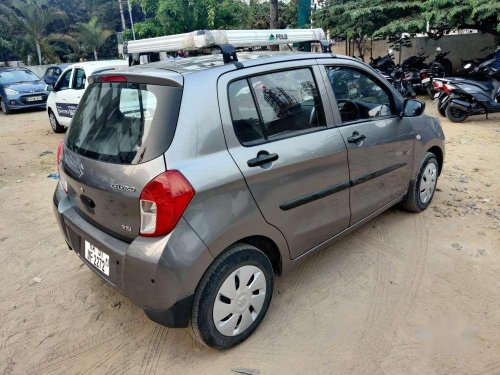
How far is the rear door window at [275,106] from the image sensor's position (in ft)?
7.70

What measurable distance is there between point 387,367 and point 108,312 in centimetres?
187

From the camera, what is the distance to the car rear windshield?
208cm

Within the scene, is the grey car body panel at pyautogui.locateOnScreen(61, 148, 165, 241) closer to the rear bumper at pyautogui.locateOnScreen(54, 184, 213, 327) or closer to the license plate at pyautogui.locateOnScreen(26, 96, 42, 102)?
the rear bumper at pyautogui.locateOnScreen(54, 184, 213, 327)

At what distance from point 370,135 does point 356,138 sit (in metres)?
0.21

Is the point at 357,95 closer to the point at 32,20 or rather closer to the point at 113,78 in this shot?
the point at 113,78

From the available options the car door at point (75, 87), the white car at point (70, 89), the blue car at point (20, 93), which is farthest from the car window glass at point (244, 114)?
the blue car at point (20, 93)

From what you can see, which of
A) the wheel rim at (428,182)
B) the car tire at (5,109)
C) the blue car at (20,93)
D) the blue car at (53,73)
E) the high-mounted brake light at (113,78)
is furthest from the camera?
the blue car at (53,73)

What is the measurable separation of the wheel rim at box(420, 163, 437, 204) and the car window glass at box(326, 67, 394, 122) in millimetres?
891

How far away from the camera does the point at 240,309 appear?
2.38 m

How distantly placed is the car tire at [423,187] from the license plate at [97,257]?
2850mm

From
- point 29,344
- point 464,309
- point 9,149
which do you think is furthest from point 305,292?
point 9,149

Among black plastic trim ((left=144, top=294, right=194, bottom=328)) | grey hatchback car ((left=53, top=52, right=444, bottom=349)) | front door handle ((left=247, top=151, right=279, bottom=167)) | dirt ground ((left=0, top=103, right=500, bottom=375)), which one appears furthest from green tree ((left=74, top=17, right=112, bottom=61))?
black plastic trim ((left=144, top=294, right=194, bottom=328))

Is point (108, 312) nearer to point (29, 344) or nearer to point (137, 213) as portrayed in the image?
point (29, 344)

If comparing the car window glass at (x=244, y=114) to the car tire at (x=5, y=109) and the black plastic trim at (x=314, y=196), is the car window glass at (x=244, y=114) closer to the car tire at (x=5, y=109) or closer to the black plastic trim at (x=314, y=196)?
the black plastic trim at (x=314, y=196)
